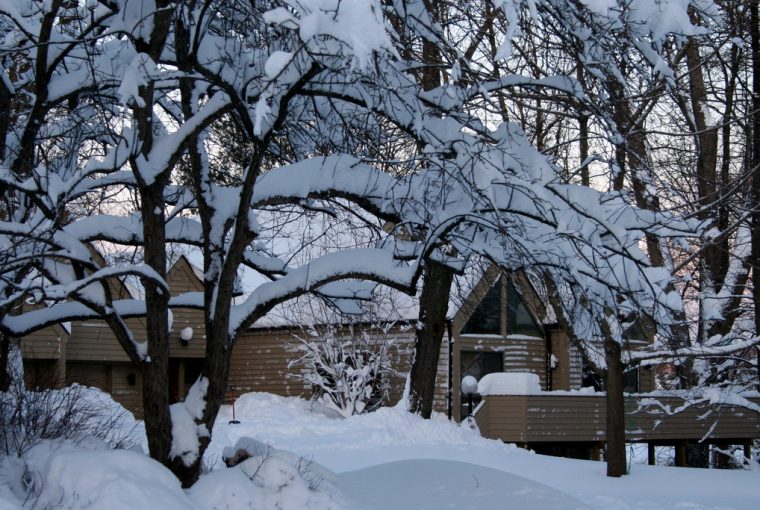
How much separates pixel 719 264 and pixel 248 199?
13210mm

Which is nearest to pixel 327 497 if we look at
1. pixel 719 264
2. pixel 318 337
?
pixel 719 264

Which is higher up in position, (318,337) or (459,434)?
(318,337)

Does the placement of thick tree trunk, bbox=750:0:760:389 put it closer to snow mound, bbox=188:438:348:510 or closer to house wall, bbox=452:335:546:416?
snow mound, bbox=188:438:348:510

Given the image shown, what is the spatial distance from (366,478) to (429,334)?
14.4 ft

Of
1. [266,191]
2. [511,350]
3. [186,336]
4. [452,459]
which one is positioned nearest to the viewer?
[266,191]

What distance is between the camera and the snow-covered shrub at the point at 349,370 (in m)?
22.0

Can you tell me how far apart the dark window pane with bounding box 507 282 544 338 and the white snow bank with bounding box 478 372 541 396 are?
3.45 m

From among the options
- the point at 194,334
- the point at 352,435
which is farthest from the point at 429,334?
the point at 194,334

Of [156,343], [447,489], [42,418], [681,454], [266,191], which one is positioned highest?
[266,191]

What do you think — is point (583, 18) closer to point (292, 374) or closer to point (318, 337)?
point (318, 337)

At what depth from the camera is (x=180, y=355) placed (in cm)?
2470

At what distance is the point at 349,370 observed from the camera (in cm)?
2203

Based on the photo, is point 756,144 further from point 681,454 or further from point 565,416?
point 681,454

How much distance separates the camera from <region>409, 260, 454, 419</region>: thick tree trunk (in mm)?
12766
